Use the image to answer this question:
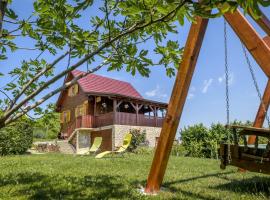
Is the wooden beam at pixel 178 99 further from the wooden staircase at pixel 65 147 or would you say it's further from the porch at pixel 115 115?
the wooden staircase at pixel 65 147

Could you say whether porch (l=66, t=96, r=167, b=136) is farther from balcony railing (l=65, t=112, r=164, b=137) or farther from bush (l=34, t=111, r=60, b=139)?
bush (l=34, t=111, r=60, b=139)

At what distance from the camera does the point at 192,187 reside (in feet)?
22.6

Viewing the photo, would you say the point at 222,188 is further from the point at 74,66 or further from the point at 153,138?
the point at 153,138

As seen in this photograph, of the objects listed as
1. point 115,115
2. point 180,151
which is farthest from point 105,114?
point 180,151

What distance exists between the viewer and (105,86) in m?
36.7

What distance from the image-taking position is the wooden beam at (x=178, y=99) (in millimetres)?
5793

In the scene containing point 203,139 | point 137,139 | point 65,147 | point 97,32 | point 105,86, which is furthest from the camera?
point 105,86

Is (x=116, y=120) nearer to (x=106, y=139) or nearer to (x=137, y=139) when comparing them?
(x=106, y=139)

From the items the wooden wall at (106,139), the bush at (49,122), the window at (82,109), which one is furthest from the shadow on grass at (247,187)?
the window at (82,109)

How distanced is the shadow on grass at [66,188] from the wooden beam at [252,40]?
10.5ft

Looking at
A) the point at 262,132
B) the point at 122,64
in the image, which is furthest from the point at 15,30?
the point at 262,132

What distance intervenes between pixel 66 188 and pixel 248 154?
136 inches

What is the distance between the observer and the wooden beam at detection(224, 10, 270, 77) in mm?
5566

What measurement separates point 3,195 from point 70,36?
3.72 meters
